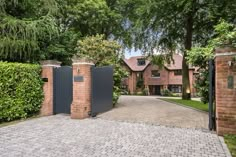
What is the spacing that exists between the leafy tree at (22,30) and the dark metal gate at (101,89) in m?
3.70

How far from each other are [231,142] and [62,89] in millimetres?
7790

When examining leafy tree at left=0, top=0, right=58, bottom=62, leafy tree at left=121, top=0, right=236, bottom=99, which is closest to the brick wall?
leafy tree at left=121, top=0, right=236, bottom=99

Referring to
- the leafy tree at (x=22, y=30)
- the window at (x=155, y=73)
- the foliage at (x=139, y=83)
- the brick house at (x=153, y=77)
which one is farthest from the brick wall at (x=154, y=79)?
the leafy tree at (x=22, y=30)

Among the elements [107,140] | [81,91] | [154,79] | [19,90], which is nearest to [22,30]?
[19,90]

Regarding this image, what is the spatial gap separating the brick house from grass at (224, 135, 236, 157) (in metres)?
33.4

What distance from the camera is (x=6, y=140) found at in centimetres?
704

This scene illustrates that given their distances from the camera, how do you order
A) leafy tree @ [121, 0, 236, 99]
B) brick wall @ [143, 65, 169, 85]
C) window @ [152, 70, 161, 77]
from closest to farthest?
leafy tree @ [121, 0, 236, 99], brick wall @ [143, 65, 169, 85], window @ [152, 70, 161, 77]

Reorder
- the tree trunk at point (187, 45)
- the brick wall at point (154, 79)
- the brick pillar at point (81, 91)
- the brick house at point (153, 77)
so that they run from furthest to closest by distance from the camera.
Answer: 1. the brick wall at point (154, 79)
2. the brick house at point (153, 77)
3. the tree trunk at point (187, 45)
4. the brick pillar at point (81, 91)

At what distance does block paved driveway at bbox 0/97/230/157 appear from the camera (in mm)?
5762

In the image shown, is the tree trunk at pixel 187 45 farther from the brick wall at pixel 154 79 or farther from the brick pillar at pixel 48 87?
the brick wall at pixel 154 79

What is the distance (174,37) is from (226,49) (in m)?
14.6

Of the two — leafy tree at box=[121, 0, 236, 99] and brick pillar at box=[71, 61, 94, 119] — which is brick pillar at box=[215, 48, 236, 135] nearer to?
brick pillar at box=[71, 61, 94, 119]

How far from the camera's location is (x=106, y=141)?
675 centimetres

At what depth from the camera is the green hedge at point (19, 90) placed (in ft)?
32.4
